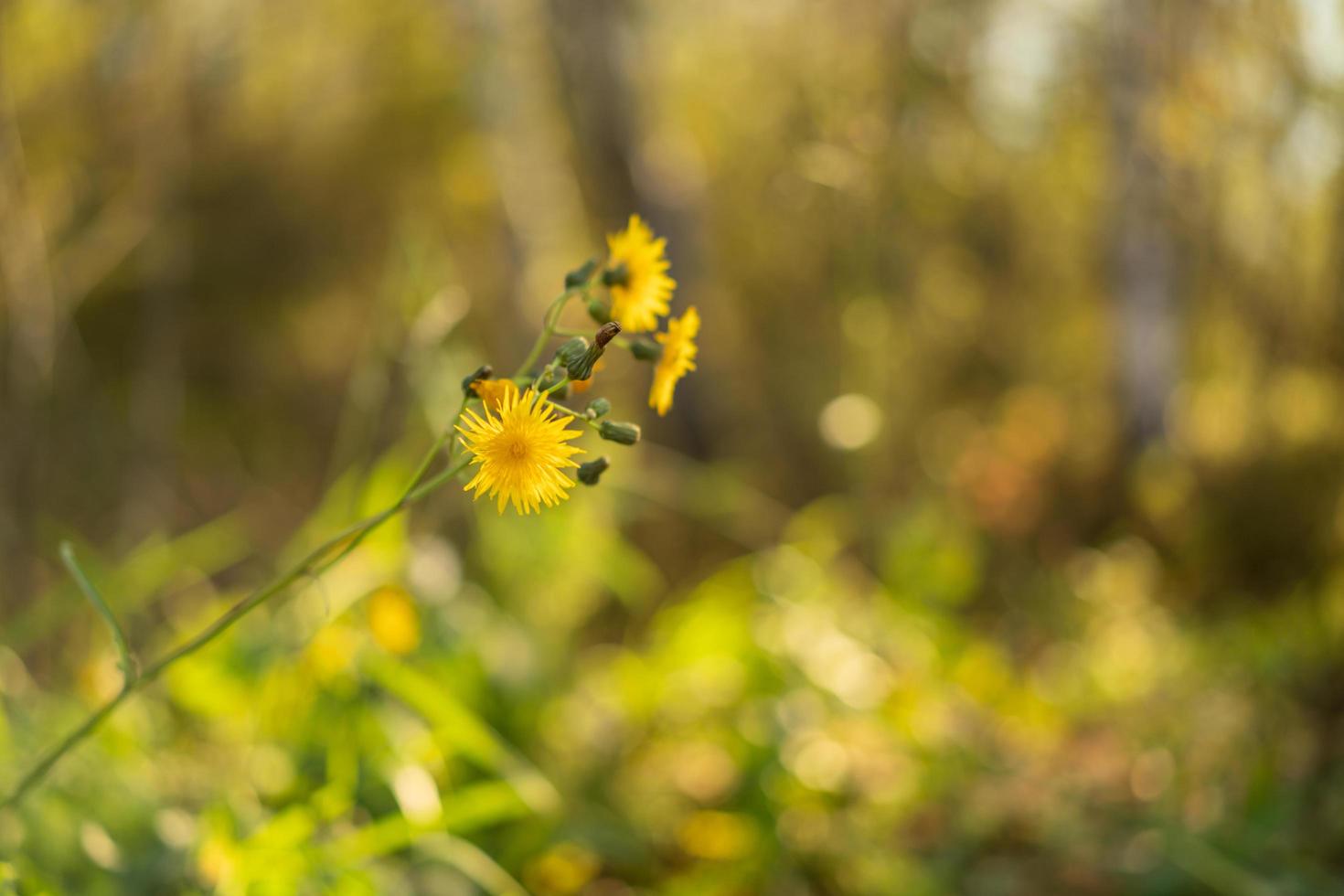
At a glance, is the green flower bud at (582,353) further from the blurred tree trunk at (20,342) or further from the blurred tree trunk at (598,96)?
the blurred tree trunk at (598,96)

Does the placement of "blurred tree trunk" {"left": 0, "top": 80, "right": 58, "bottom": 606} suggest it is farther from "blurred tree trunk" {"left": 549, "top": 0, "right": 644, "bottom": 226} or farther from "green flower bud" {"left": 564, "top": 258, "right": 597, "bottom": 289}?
"blurred tree trunk" {"left": 549, "top": 0, "right": 644, "bottom": 226}

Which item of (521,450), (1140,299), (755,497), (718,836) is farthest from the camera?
(1140,299)

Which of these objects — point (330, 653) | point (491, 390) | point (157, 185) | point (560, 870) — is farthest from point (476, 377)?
point (157, 185)

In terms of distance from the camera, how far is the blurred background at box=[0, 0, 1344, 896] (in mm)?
1425

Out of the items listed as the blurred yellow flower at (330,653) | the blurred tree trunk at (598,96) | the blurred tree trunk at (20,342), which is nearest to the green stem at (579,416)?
the blurred yellow flower at (330,653)

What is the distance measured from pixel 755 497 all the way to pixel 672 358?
109 inches

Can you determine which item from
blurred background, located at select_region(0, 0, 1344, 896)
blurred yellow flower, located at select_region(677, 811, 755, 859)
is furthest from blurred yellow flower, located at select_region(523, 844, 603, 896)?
blurred yellow flower, located at select_region(677, 811, 755, 859)

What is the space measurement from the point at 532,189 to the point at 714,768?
108 inches

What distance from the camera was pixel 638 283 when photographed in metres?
0.83

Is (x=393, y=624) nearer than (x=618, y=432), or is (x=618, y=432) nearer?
(x=618, y=432)

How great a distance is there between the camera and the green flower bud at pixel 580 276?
2.61 feet

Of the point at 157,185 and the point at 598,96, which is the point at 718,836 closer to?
the point at 157,185

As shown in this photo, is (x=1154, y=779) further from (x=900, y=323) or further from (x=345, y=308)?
(x=345, y=308)

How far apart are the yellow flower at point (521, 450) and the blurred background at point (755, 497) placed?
0.47 meters
